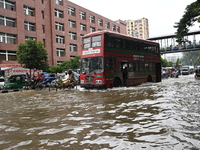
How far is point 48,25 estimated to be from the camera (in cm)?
3981

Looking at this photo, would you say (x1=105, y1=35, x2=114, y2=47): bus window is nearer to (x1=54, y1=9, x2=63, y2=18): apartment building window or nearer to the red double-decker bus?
the red double-decker bus

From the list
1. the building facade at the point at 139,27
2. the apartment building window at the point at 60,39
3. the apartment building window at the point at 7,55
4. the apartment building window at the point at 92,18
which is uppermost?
the building facade at the point at 139,27

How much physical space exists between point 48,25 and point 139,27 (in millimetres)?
92384

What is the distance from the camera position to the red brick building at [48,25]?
1248 inches

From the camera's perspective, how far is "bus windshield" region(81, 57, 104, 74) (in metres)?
13.4

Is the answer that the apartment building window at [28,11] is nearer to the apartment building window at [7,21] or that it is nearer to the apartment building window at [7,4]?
the apartment building window at [7,4]

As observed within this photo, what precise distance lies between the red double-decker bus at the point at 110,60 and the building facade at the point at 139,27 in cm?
10984

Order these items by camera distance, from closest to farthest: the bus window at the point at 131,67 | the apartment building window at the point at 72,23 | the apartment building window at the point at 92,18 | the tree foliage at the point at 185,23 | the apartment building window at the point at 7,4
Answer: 1. the bus window at the point at 131,67
2. the tree foliage at the point at 185,23
3. the apartment building window at the point at 7,4
4. the apartment building window at the point at 72,23
5. the apartment building window at the point at 92,18


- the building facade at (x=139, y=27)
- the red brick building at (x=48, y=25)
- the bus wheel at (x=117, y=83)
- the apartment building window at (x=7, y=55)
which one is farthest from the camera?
the building facade at (x=139, y=27)

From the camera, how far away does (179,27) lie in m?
23.9

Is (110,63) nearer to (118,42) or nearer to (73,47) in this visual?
(118,42)

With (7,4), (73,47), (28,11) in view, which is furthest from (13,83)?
(73,47)

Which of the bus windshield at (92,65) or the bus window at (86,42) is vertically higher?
the bus window at (86,42)

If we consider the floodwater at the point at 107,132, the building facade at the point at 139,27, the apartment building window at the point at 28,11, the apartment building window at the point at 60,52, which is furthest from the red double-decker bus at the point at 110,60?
the building facade at the point at 139,27
